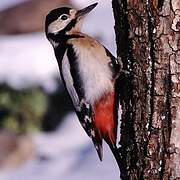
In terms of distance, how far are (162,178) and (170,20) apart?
2.08 feet

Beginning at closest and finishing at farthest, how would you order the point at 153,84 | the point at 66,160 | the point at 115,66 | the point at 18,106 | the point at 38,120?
1. the point at 153,84
2. the point at 115,66
3. the point at 66,160
4. the point at 18,106
5. the point at 38,120

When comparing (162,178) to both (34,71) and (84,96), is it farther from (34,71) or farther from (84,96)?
(34,71)

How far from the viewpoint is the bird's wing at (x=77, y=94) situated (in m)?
4.00

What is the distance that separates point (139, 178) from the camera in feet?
10.8

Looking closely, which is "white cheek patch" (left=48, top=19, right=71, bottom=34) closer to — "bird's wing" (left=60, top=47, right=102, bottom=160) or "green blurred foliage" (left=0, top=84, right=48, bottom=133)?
"bird's wing" (left=60, top=47, right=102, bottom=160)

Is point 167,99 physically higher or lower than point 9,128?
higher

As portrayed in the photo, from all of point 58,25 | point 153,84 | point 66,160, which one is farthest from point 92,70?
point 66,160

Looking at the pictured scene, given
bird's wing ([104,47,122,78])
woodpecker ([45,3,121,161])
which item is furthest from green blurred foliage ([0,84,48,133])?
bird's wing ([104,47,122,78])

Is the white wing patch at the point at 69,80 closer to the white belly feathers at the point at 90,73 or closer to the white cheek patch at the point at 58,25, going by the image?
the white belly feathers at the point at 90,73

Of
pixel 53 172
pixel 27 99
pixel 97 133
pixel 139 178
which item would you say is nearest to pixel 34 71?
pixel 27 99

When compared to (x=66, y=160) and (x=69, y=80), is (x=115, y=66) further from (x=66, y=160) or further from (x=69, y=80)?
(x=66, y=160)

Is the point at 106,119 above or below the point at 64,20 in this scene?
below

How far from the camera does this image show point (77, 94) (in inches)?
159

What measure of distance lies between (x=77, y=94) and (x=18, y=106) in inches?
219
